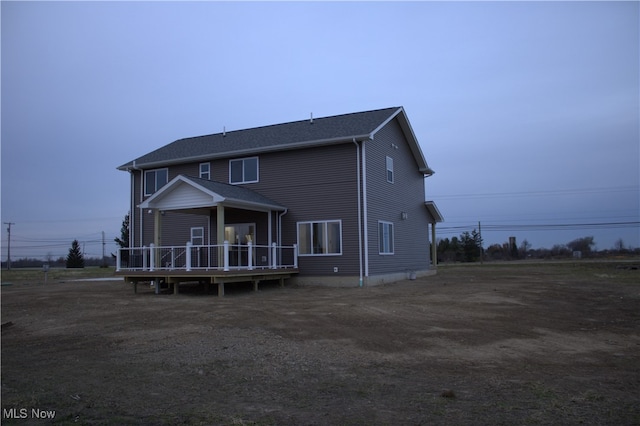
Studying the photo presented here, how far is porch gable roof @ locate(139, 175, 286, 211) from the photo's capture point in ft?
54.9

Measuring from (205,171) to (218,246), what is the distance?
22.1ft

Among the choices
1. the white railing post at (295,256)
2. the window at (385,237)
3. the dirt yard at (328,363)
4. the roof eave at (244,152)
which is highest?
the roof eave at (244,152)

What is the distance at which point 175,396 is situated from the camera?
5570 mm

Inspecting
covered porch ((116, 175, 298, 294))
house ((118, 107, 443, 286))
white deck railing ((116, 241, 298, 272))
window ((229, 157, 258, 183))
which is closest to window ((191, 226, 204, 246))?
house ((118, 107, 443, 286))

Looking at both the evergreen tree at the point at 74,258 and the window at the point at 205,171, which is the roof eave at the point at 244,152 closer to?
the window at the point at 205,171

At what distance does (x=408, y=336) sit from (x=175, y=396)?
4.56 meters

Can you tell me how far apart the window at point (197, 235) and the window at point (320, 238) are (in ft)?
15.9

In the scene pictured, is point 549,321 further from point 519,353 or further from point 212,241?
point 212,241

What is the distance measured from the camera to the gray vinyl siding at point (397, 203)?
19.2m

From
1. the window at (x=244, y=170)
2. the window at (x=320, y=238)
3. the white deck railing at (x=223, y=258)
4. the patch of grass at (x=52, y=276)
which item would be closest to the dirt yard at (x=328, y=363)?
the white deck railing at (x=223, y=258)

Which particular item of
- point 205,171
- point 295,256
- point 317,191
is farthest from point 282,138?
point 295,256

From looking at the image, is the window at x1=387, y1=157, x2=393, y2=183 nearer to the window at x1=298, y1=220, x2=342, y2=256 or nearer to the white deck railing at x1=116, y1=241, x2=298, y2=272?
the window at x1=298, y1=220, x2=342, y2=256

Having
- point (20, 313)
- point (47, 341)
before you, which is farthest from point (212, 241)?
point (47, 341)

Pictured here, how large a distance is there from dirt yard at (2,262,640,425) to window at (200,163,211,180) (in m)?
9.34
